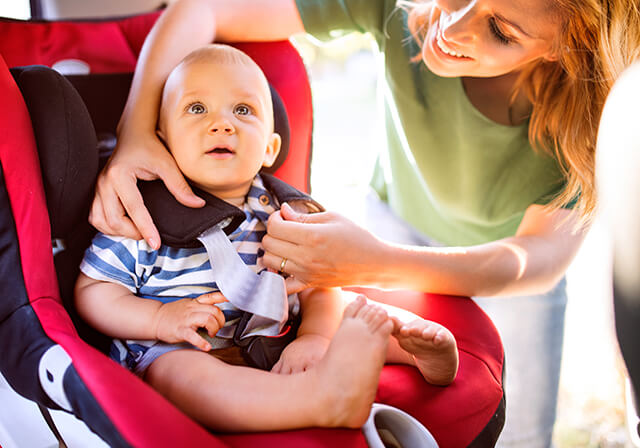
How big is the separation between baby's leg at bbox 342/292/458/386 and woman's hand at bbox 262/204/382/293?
0.12 metres

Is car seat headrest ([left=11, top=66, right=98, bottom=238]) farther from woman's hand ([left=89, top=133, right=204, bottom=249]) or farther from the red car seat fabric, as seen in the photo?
the red car seat fabric

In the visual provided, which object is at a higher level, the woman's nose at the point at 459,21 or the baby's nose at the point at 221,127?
the woman's nose at the point at 459,21

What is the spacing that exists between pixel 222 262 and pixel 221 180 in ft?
0.43

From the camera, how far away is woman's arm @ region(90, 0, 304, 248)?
770mm

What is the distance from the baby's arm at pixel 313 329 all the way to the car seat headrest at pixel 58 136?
1.25ft

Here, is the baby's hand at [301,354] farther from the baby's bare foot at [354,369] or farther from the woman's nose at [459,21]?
the woman's nose at [459,21]

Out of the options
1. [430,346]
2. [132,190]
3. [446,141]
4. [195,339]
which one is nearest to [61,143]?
[132,190]

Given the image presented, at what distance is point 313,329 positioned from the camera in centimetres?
81

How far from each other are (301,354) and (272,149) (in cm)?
38

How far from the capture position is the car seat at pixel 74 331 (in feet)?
1.84

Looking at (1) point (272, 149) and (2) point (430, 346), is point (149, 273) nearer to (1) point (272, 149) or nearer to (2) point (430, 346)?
(1) point (272, 149)

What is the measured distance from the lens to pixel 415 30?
1088 millimetres

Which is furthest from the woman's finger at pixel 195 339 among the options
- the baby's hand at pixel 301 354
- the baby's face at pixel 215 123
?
the baby's face at pixel 215 123

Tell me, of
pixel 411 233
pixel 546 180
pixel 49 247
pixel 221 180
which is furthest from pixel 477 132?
pixel 49 247
